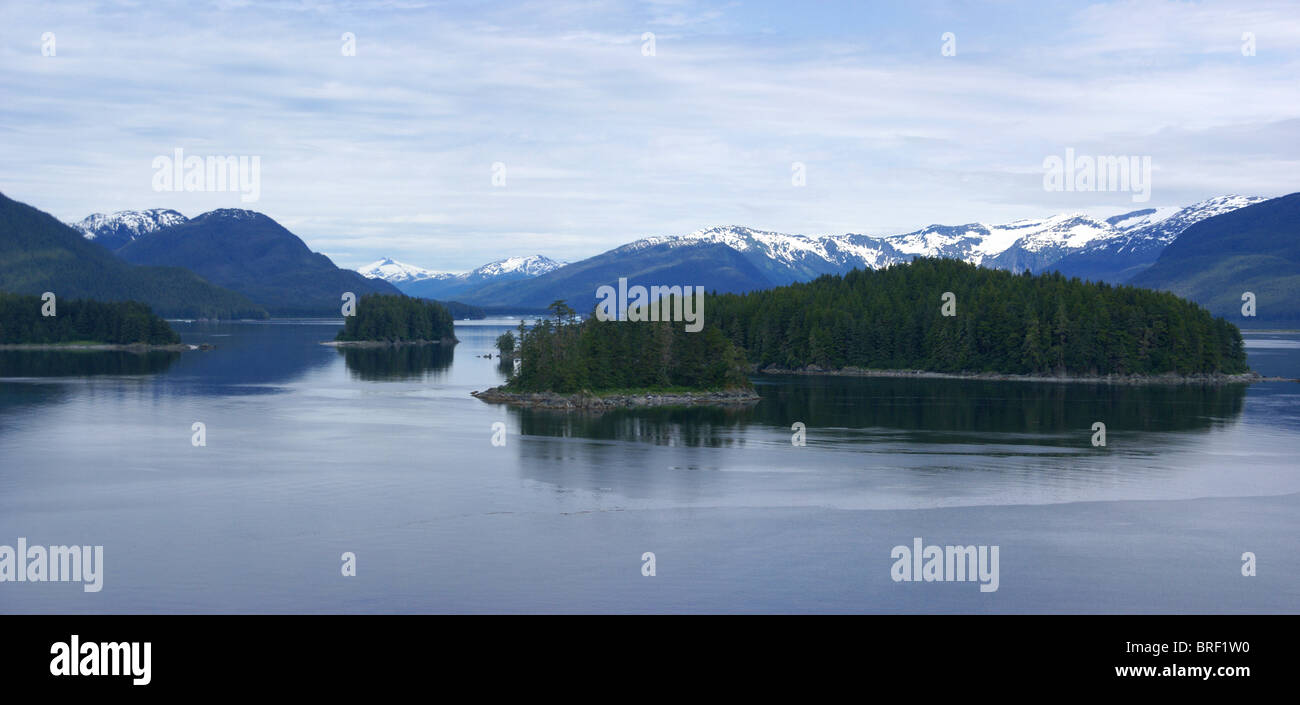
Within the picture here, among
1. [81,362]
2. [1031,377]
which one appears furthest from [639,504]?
[81,362]

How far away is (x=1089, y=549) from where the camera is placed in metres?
39.6

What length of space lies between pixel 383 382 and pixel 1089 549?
90.2 m

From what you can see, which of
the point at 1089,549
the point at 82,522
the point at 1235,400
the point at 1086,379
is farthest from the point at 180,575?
the point at 1086,379

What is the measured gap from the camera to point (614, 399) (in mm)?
92125

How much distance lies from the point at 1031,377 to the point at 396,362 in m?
84.5

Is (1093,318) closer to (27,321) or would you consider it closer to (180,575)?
(180,575)

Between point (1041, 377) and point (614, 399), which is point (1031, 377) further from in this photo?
point (614, 399)

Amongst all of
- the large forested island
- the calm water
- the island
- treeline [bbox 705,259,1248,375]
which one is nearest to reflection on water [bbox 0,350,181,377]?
the calm water

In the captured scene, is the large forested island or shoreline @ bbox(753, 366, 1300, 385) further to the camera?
shoreline @ bbox(753, 366, 1300, 385)

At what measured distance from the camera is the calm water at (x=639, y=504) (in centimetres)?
3384

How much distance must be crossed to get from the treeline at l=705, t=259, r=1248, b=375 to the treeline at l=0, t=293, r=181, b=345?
91280mm

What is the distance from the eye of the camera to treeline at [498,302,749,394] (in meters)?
94.1

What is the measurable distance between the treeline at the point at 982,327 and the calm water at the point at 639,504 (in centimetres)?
4160

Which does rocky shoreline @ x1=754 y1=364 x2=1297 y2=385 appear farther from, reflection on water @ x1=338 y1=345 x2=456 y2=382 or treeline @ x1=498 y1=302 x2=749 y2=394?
reflection on water @ x1=338 y1=345 x2=456 y2=382
